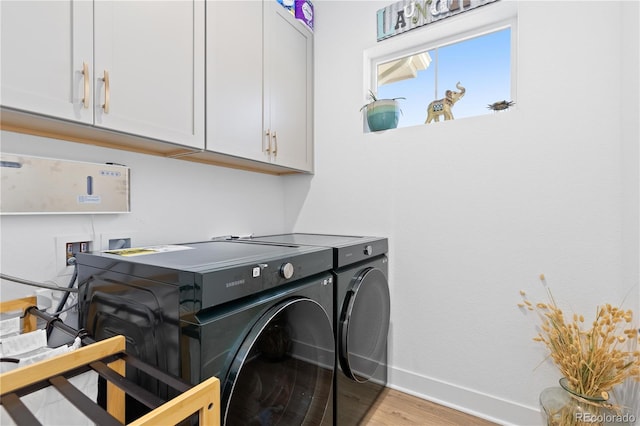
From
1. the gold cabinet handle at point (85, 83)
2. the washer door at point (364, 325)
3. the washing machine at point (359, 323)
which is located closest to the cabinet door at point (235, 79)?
the gold cabinet handle at point (85, 83)

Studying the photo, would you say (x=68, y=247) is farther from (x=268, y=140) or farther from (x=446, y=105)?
(x=446, y=105)

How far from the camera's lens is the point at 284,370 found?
1.11m

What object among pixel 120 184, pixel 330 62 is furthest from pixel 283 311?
pixel 330 62

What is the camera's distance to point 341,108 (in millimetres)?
2105

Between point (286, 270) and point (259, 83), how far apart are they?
1.15 m

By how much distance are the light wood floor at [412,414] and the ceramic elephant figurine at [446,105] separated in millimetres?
1719

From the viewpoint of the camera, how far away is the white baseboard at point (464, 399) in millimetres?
1537

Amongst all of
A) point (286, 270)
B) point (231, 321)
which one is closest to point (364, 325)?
point (286, 270)

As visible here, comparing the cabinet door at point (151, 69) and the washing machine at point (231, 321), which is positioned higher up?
the cabinet door at point (151, 69)

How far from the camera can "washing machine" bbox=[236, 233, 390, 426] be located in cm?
136

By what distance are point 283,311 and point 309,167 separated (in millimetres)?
1306

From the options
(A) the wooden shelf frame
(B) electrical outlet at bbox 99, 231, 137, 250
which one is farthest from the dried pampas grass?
(B) electrical outlet at bbox 99, 231, 137, 250

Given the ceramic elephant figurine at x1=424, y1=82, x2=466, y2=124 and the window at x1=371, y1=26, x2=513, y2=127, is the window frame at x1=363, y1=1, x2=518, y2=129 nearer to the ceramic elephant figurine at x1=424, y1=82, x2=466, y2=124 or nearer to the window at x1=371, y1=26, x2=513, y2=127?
the window at x1=371, y1=26, x2=513, y2=127

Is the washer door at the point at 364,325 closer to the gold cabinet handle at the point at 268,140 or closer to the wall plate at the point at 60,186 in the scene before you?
the gold cabinet handle at the point at 268,140
